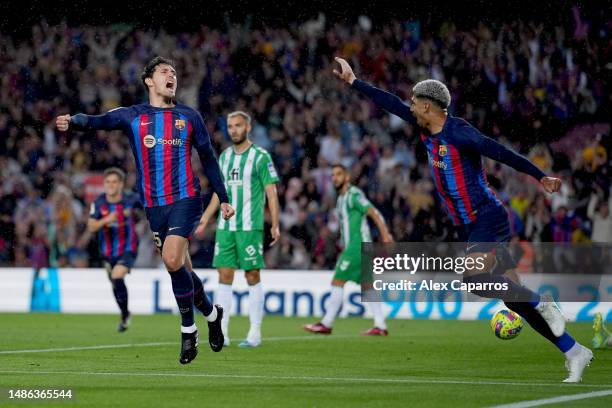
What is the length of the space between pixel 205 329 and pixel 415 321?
4.36 metres

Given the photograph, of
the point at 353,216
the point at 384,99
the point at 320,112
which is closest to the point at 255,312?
the point at 353,216

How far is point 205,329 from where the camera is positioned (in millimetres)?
14719

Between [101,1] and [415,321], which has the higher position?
[101,1]

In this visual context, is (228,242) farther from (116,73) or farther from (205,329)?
(116,73)

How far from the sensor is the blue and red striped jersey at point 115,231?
50.9 feet

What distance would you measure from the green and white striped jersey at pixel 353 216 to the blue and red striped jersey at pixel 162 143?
244 inches

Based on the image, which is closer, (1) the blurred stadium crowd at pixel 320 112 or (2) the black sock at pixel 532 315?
(2) the black sock at pixel 532 315

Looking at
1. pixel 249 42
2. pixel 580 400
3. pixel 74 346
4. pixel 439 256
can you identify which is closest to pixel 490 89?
pixel 439 256

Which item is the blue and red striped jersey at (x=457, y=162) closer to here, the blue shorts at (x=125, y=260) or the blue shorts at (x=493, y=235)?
the blue shorts at (x=493, y=235)

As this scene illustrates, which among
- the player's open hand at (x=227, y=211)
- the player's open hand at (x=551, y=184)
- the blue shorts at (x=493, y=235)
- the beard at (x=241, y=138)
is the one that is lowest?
the blue shorts at (x=493, y=235)

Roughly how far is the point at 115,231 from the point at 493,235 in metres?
7.92

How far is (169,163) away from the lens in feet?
29.8

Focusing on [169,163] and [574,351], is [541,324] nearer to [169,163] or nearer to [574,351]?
[574,351]

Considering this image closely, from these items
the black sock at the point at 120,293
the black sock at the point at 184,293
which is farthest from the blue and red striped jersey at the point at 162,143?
the black sock at the point at 120,293
